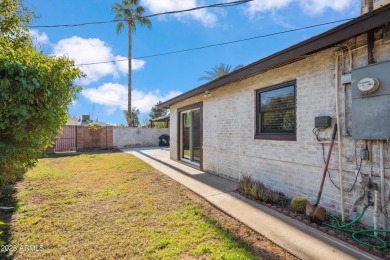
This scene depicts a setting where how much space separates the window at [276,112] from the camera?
14.5 feet

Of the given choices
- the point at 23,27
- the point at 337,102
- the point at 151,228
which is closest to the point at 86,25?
the point at 23,27

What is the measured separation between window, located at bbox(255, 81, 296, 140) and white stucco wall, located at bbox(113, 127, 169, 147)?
15.6 meters

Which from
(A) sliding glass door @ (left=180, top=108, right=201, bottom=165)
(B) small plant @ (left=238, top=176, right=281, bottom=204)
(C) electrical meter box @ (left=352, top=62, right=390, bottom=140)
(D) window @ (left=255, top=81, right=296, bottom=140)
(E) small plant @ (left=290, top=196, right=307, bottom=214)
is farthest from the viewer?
(A) sliding glass door @ (left=180, top=108, right=201, bottom=165)

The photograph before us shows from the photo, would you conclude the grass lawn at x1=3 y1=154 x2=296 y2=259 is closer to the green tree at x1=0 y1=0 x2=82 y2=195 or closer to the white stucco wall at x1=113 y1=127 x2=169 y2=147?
the green tree at x1=0 y1=0 x2=82 y2=195

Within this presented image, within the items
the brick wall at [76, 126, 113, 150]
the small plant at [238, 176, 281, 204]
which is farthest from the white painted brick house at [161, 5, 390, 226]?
the brick wall at [76, 126, 113, 150]

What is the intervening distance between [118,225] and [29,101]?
2229 mm

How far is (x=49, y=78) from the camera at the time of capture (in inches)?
118

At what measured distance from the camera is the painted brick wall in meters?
3.20

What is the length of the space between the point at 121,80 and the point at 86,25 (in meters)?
14.3

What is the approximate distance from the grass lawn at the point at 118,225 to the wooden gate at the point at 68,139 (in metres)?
11.2

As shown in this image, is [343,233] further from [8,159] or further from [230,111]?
[8,159]

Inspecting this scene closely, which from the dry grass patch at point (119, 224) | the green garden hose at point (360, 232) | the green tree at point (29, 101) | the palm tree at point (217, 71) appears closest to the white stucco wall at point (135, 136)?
the palm tree at point (217, 71)

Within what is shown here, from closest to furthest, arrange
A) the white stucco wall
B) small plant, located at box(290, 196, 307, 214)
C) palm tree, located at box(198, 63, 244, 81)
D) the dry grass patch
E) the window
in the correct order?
the dry grass patch
small plant, located at box(290, 196, 307, 214)
the window
the white stucco wall
palm tree, located at box(198, 63, 244, 81)

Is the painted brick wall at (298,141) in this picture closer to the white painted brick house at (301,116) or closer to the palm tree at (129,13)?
the white painted brick house at (301,116)
